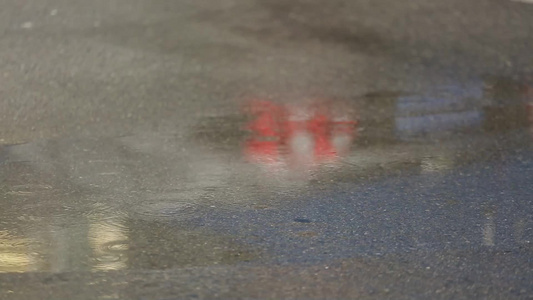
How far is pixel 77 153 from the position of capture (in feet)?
24.4

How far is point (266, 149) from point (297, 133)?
1.94 feet

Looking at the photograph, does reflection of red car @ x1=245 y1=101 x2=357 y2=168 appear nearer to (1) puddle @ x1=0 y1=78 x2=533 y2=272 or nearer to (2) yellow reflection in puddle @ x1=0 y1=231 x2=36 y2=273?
(1) puddle @ x1=0 y1=78 x2=533 y2=272

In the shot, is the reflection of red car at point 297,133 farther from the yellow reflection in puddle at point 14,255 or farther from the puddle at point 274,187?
the yellow reflection in puddle at point 14,255

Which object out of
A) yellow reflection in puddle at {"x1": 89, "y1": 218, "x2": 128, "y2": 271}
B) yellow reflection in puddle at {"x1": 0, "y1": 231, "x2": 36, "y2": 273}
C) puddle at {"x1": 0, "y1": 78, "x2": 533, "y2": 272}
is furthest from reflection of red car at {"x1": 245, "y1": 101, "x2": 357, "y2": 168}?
yellow reflection in puddle at {"x1": 0, "y1": 231, "x2": 36, "y2": 273}

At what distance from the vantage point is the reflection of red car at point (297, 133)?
7.42m

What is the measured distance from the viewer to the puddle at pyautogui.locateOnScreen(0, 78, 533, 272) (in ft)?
18.1

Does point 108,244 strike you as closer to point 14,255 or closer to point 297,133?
point 14,255

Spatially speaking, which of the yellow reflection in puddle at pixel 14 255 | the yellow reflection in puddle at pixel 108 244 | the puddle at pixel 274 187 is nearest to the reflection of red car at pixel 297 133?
the puddle at pixel 274 187

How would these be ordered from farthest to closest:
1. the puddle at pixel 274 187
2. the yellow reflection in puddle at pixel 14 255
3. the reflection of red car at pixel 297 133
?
the reflection of red car at pixel 297 133 → the puddle at pixel 274 187 → the yellow reflection in puddle at pixel 14 255

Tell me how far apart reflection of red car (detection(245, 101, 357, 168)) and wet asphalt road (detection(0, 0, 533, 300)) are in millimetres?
33

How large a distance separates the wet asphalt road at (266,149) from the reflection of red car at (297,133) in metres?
0.03

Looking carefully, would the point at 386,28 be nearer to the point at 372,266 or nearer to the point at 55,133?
the point at 55,133

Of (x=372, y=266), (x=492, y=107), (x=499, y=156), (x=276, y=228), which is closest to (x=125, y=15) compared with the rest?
(x=492, y=107)

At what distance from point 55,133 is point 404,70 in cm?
410
